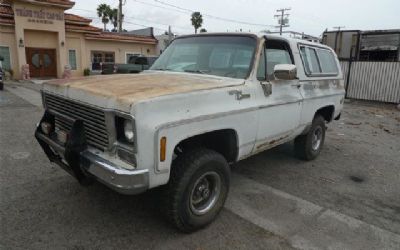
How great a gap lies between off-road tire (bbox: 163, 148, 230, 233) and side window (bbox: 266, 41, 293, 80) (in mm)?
1449

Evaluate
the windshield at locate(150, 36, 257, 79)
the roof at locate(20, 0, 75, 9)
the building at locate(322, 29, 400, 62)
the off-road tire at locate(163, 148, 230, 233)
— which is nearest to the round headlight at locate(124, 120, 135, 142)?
the off-road tire at locate(163, 148, 230, 233)

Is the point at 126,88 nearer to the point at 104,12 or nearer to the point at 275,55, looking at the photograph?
the point at 275,55

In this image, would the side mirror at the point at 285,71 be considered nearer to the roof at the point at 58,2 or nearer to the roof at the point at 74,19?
the roof at the point at 58,2

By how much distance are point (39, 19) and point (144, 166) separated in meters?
22.3

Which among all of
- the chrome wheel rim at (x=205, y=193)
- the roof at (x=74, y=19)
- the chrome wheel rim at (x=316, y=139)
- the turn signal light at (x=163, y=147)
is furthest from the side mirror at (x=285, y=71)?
the roof at (x=74, y=19)

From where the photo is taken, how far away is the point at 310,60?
16.8ft

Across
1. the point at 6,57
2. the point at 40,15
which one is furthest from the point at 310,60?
the point at 6,57

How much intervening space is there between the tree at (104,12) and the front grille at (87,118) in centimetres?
4837

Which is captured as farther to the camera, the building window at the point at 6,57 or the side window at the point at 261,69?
the building window at the point at 6,57

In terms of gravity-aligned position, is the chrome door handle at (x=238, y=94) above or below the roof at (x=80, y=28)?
below

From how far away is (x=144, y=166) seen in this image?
2.55 meters

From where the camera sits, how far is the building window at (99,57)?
84.5ft

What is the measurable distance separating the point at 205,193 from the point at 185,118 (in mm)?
990

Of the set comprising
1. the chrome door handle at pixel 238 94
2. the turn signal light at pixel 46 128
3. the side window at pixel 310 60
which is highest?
the side window at pixel 310 60
